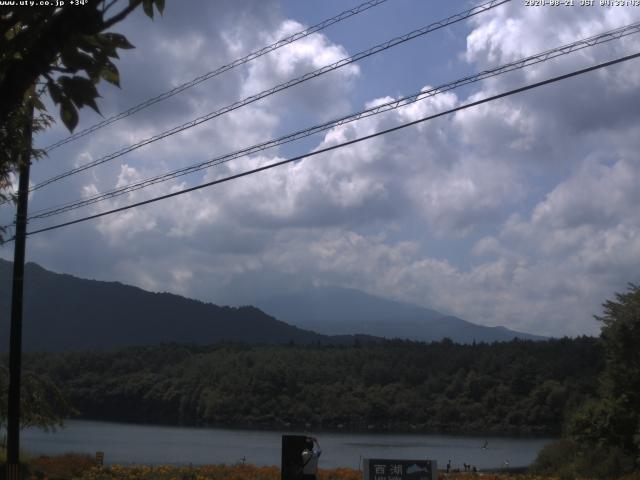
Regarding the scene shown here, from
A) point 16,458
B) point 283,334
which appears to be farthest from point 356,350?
point 283,334

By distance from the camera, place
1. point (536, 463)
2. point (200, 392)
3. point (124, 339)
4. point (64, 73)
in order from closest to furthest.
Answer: point (64, 73) < point (536, 463) < point (200, 392) < point (124, 339)

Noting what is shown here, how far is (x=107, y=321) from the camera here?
606 feet

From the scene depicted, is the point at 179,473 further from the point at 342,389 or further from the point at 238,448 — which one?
the point at 342,389

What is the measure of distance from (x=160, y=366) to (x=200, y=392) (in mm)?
9227

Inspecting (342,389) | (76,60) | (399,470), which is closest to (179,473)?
(399,470)

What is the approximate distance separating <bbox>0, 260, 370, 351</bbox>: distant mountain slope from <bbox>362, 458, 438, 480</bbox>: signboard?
513ft

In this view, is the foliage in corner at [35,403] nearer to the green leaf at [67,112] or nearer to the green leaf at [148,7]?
the green leaf at [67,112]

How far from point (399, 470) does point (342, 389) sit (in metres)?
64.0

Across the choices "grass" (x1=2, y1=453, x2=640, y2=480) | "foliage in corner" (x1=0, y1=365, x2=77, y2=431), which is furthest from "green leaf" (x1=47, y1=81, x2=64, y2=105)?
"foliage in corner" (x1=0, y1=365, x2=77, y2=431)

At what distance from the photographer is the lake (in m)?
35.6

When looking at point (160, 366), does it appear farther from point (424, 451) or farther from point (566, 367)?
point (424, 451)

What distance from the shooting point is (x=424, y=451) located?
1651 inches

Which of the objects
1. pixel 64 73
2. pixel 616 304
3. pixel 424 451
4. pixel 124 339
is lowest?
pixel 424 451

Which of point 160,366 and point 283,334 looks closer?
point 160,366
